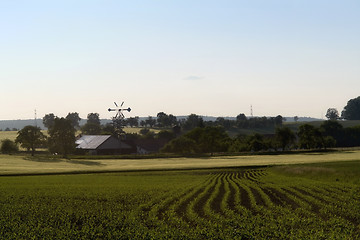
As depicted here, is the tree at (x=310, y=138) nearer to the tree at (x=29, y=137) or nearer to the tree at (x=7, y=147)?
the tree at (x=29, y=137)

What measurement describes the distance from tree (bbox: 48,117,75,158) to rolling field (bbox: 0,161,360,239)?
98.7 m

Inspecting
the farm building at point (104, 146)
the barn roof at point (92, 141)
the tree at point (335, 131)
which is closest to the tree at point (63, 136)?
the farm building at point (104, 146)

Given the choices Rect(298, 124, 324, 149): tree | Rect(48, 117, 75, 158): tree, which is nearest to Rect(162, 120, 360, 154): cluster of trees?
Rect(298, 124, 324, 149): tree

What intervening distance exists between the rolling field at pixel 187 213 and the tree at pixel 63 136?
9867 centimetres

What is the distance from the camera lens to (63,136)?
148 meters

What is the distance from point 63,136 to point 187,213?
12080 centimetres

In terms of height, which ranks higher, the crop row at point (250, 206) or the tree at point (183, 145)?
the tree at point (183, 145)

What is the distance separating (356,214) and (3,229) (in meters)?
21.2

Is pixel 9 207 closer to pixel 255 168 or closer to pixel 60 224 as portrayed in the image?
pixel 60 224

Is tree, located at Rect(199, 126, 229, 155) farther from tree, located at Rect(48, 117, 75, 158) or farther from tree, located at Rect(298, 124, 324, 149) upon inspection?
Answer: tree, located at Rect(48, 117, 75, 158)

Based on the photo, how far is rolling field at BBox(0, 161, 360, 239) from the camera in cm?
2523

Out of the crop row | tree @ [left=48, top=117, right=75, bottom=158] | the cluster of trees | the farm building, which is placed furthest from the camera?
the farm building

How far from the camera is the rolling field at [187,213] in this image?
2523 cm

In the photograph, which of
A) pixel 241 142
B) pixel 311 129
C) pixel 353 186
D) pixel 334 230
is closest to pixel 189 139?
pixel 241 142
